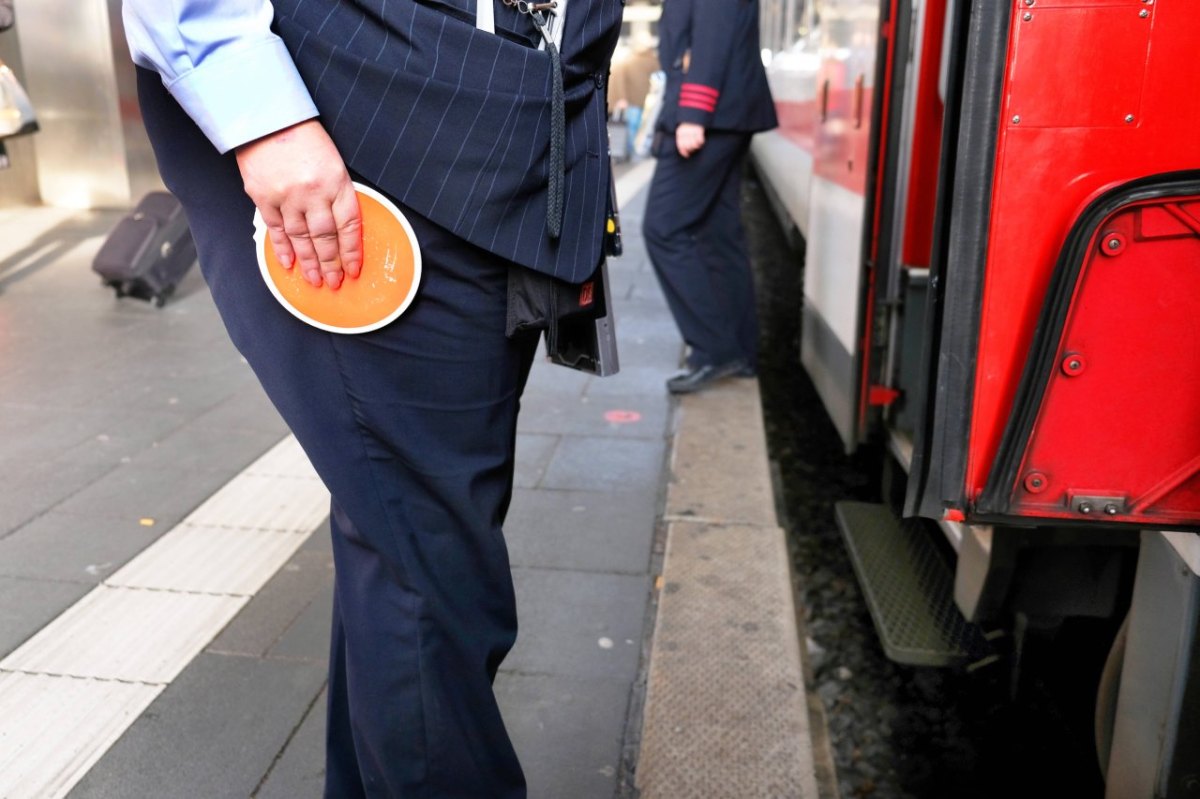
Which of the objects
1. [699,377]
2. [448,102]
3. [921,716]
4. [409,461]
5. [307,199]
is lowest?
[921,716]

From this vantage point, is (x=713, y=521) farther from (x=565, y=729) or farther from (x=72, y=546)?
(x=72, y=546)

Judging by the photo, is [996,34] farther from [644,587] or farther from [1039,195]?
[644,587]

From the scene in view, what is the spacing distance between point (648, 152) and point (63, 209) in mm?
6182

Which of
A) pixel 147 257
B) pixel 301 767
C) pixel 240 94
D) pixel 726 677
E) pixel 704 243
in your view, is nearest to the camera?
pixel 240 94

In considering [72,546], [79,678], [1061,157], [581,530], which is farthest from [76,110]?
[1061,157]

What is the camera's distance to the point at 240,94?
3.96 feet

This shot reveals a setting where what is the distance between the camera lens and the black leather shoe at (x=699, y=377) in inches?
184

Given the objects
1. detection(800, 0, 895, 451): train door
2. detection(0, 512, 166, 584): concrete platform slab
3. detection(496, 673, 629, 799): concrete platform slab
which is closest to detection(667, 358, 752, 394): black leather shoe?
detection(800, 0, 895, 451): train door

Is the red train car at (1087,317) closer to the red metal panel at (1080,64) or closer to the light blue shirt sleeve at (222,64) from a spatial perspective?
the red metal panel at (1080,64)

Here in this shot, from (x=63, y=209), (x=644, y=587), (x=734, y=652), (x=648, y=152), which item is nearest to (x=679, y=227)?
(x=648, y=152)

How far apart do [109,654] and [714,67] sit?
9.83ft

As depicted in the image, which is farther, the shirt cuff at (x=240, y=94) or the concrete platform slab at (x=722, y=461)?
the concrete platform slab at (x=722, y=461)

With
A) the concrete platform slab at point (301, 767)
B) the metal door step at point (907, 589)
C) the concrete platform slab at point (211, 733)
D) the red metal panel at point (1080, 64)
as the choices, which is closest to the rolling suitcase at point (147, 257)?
the concrete platform slab at point (211, 733)

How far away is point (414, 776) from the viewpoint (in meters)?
1.53
